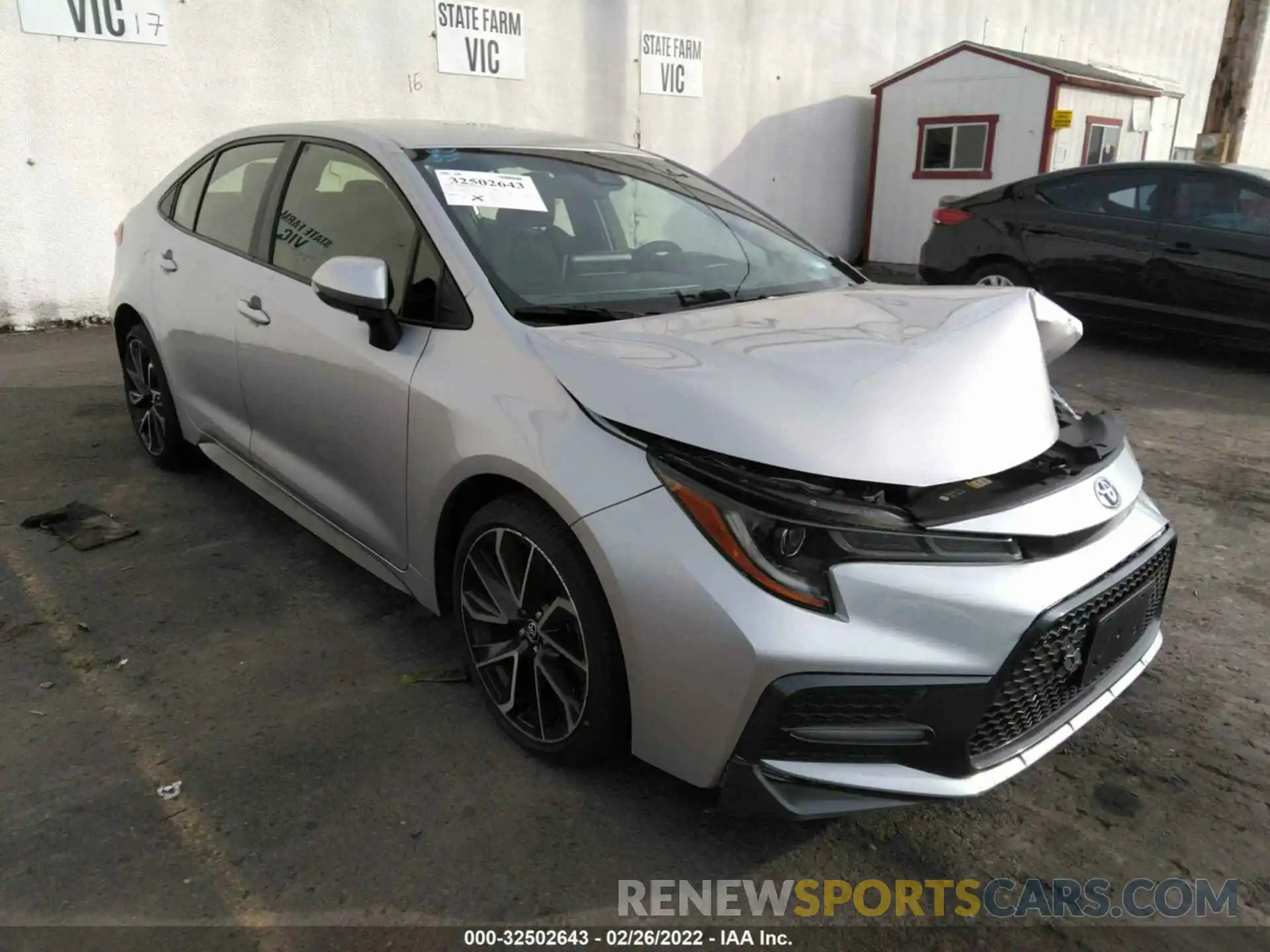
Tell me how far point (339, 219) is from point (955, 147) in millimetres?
10511

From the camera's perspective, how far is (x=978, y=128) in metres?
11.5

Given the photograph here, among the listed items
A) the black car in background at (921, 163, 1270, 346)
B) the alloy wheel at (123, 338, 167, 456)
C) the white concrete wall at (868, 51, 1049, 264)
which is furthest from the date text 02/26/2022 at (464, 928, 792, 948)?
the white concrete wall at (868, 51, 1049, 264)

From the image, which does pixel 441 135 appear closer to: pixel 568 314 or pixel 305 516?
pixel 568 314

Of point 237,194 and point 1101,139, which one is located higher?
point 1101,139

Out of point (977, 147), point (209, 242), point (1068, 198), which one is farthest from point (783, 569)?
point (977, 147)

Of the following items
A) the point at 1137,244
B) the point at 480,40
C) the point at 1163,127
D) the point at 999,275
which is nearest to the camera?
the point at 1137,244

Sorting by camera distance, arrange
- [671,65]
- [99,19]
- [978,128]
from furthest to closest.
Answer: [978,128]
[671,65]
[99,19]

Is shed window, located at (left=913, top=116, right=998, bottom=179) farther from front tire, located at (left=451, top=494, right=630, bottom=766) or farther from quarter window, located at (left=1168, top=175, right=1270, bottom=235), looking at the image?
front tire, located at (left=451, top=494, right=630, bottom=766)

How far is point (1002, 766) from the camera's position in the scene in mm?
2008

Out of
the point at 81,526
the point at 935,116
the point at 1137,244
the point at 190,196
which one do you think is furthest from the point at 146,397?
the point at 935,116

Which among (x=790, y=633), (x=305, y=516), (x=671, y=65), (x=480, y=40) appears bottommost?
(x=305, y=516)

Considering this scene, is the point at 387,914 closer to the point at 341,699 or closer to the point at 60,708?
the point at 341,699

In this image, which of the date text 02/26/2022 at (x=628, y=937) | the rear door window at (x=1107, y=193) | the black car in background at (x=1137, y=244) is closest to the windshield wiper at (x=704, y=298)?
the date text 02/26/2022 at (x=628, y=937)

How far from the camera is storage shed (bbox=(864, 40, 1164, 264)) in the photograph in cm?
1106
